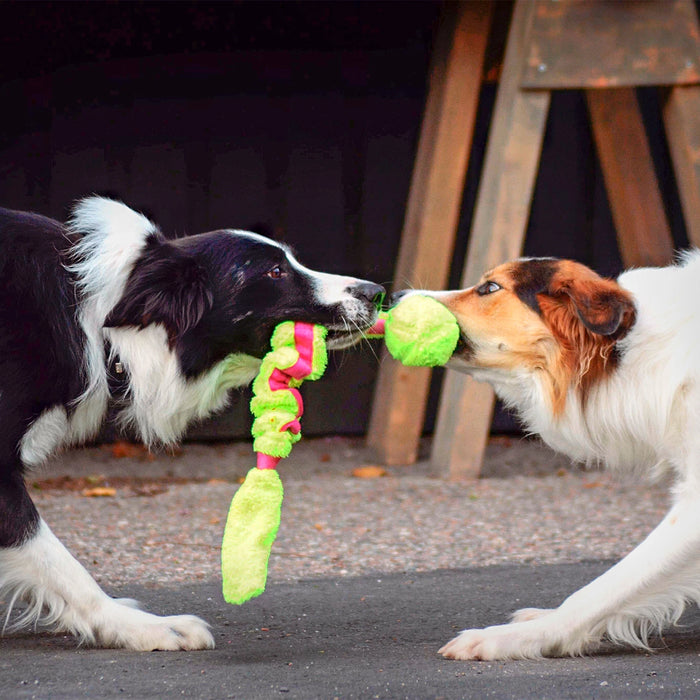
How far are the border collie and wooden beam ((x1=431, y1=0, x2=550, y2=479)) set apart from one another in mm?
2195

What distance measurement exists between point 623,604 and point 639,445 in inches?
23.1

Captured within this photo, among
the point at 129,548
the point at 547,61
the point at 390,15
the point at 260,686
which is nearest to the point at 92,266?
the point at 260,686

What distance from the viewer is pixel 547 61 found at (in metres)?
5.82

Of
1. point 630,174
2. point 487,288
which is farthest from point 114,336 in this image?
point 630,174

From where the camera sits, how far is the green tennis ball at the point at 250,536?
319 cm

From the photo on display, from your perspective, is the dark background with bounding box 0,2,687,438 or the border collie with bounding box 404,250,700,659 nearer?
the border collie with bounding box 404,250,700,659

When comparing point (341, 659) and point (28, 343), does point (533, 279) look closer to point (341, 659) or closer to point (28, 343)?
point (341, 659)

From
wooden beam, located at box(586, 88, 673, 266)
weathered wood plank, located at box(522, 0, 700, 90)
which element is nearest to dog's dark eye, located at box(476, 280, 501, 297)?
weathered wood plank, located at box(522, 0, 700, 90)

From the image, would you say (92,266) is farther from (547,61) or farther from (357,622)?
(547,61)

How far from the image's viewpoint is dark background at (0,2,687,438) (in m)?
7.16

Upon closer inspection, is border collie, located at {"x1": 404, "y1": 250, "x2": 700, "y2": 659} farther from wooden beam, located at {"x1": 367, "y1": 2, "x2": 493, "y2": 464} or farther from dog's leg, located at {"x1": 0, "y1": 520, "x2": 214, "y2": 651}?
wooden beam, located at {"x1": 367, "y1": 2, "x2": 493, "y2": 464}

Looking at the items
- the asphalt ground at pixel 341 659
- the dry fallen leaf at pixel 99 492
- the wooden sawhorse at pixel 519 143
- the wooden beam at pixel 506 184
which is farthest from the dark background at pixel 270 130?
the asphalt ground at pixel 341 659

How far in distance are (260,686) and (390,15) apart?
5543 mm

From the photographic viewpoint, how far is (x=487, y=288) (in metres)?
3.70
